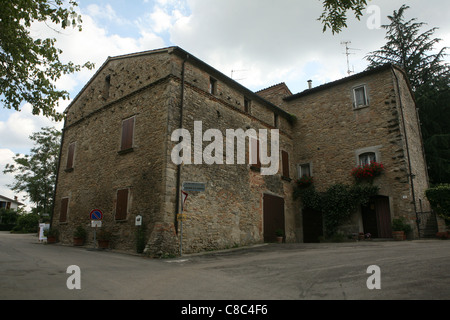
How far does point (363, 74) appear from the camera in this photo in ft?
51.8

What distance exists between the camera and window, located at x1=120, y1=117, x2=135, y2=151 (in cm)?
1241

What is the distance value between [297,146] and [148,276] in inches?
517

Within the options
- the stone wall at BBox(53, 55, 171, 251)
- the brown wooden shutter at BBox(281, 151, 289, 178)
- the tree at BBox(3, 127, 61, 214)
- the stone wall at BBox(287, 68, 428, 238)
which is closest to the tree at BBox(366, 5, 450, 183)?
the stone wall at BBox(287, 68, 428, 238)

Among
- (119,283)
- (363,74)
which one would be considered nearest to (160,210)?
(119,283)

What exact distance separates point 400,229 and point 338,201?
293cm

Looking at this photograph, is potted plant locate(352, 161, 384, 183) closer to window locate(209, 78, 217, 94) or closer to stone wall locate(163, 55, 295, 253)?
stone wall locate(163, 55, 295, 253)

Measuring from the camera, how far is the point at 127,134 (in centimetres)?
1267

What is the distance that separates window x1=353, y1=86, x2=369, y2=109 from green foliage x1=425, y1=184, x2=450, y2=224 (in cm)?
539

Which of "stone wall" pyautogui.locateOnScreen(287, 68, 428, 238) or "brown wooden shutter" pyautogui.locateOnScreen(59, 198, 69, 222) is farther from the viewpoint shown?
"brown wooden shutter" pyautogui.locateOnScreen(59, 198, 69, 222)

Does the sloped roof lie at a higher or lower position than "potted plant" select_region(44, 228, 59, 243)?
higher

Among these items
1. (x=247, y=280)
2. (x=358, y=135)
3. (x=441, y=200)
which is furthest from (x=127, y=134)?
(x=441, y=200)

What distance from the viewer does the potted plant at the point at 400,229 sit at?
12750 mm
